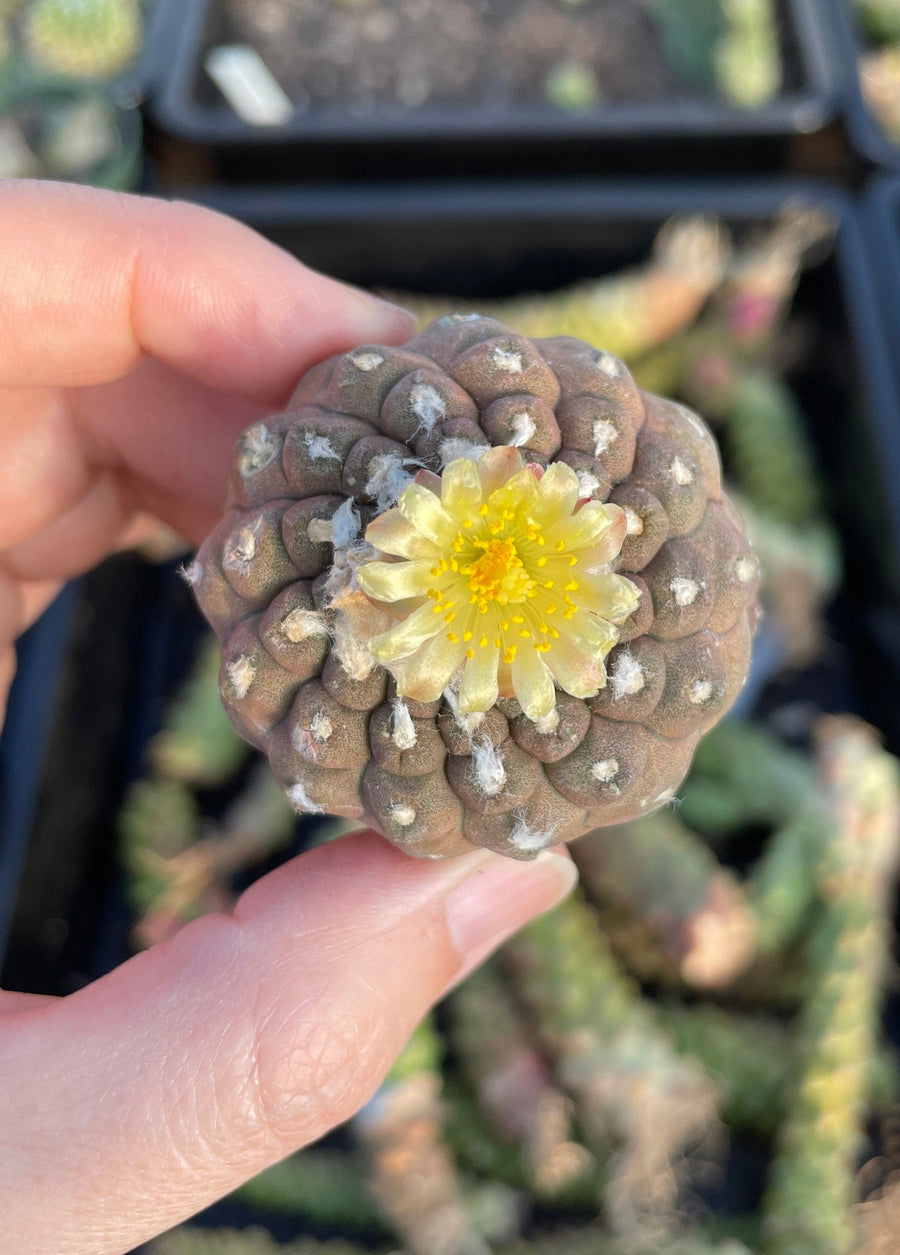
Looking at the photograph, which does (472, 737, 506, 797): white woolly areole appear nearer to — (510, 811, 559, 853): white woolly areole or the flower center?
(510, 811, 559, 853): white woolly areole

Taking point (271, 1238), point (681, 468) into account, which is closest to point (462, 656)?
point (681, 468)

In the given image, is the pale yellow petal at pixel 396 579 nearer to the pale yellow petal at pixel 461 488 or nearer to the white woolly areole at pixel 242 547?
the pale yellow petal at pixel 461 488

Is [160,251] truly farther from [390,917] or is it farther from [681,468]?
[390,917]

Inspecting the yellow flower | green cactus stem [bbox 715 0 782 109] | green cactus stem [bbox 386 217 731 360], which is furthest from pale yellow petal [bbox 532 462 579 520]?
green cactus stem [bbox 715 0 782 109]

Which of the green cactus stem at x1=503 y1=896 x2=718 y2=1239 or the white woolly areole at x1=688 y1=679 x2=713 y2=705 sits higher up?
the white woolly areole at x1=688 y1=679 x2=713 y2=705

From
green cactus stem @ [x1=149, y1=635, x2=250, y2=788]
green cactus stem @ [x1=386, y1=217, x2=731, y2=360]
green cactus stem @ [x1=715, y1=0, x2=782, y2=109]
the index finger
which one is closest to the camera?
the index finger

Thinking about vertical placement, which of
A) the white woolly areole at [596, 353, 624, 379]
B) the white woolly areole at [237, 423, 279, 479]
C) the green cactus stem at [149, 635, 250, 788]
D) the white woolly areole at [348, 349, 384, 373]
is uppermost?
the white woolly areole at [596, 353, 624, 379]

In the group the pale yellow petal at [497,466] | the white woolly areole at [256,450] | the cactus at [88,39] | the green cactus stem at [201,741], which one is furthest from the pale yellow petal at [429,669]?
the cactus at [88,39]
